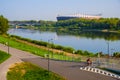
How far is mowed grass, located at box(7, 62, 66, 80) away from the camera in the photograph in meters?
24.5

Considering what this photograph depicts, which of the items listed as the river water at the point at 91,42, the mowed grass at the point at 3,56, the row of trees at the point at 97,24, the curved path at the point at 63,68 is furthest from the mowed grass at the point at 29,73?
the row of trees at the point at 97,24

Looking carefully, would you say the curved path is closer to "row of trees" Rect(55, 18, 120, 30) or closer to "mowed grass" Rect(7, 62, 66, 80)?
"mowed grass" Rect(7, 62, 66, 80)

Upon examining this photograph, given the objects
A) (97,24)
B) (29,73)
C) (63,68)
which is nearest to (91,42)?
(63,68)

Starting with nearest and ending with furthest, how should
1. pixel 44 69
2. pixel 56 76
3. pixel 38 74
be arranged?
pixel 56 76, pixel 38 74, pixel 44 69

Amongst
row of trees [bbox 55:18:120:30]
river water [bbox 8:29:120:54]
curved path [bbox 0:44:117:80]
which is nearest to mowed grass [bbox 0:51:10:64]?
curved path [bbox 0:44:117:80]

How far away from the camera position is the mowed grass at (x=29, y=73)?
24.5 metres

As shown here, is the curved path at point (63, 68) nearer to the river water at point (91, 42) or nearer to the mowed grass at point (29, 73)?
the mowed grass at point (29, 73)

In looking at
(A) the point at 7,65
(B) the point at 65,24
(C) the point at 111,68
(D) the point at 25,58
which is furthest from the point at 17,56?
(B) the point at 65,24

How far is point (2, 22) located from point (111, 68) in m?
49.4

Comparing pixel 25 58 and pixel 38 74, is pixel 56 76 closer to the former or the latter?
pixel 38 74

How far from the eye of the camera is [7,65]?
30.1 m

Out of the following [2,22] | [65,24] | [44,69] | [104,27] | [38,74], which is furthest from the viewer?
[65,24]

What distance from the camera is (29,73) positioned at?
1039 inches

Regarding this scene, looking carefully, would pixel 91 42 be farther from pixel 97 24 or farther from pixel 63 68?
pixel 97 24
